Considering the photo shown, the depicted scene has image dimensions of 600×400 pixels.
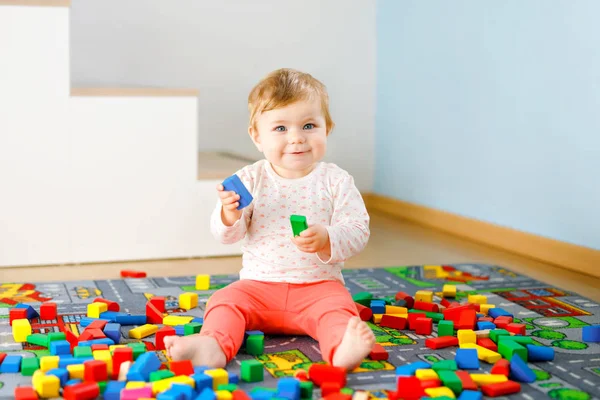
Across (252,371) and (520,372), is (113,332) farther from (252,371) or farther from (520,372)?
(520,372)

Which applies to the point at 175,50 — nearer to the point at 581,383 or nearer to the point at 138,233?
the point at 138,233

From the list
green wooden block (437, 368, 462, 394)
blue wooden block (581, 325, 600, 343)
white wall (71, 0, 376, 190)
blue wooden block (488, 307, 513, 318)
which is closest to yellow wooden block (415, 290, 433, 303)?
blue wooden block (488, 307, 513, 318)

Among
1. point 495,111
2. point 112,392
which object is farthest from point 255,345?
point 495,111

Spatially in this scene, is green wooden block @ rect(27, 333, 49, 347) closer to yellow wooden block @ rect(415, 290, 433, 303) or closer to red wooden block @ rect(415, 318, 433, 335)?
red wooden block @ rect(415, 318, 433, 335)

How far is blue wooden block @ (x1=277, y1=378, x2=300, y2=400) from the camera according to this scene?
1.28 m

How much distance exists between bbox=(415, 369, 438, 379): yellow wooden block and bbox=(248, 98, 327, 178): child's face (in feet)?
1.76

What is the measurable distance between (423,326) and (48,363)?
2.59 feet

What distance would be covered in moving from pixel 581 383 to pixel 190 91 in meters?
1.59

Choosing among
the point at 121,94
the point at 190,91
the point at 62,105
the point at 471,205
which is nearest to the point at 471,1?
the point at 471,205

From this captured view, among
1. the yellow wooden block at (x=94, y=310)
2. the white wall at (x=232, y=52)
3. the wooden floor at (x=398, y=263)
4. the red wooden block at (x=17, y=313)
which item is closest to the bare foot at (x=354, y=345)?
the yellow wooden block at (x=94, y=310)

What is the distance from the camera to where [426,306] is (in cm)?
192

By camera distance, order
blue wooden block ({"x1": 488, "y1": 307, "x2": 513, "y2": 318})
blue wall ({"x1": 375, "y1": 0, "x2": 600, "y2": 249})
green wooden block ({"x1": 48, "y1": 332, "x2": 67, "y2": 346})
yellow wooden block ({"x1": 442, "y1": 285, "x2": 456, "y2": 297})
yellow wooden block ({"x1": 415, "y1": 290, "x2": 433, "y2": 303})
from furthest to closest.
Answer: blue wall ({"x1": 375, "y1": 0, "x2": 600, "y2": 249}) < yellow wooden block ({"x1": 442, "y1": 285, "x2": 456, "y2": 297}) < yellow wooden block ({"x1": 415, "y1": 290, "x2": 433, "y2": 303}) < blue wooden block ({"x1": 488, "y1": 307, "x2": 513, "y2": 318}) < green wooden block ({"x1": 48, "y1": 332, "x2": 67, "y2": 346})

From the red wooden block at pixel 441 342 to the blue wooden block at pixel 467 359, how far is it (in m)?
0.13

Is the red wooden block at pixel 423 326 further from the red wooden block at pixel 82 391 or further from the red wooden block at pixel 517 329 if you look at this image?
the red wooden block at pixel 82 391
